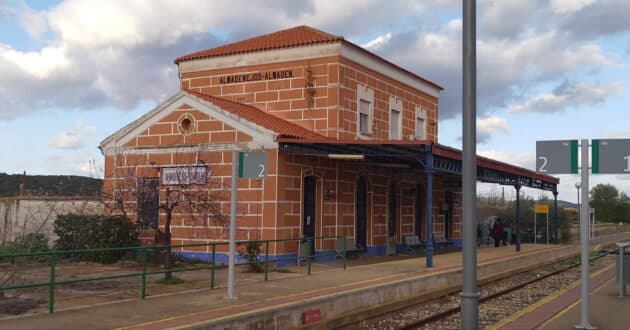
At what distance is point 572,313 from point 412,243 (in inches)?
534

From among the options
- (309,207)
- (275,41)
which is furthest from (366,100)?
(309,207)

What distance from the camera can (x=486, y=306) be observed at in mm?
14977

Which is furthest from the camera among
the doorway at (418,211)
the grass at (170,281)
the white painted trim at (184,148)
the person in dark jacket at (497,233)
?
the person in dark jacket at (497,233)

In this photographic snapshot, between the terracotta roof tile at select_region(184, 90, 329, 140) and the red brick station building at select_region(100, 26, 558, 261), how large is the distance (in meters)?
0.10

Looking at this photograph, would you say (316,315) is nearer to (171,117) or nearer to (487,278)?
(487,278)

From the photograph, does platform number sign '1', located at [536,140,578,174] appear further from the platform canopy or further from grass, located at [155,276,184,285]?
grass, located at [155,276,184,285]

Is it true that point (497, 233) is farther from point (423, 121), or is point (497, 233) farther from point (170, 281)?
point (170, 281)

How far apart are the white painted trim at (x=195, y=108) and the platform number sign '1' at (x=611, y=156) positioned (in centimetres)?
1040

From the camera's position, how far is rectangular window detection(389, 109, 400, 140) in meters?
26.4

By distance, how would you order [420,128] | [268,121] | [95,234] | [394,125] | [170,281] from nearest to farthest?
1. [170,281]
2. [95,234]
3. [268,121]
4. [394,125]
5. [420,128]

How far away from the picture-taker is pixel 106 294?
41.7 feet

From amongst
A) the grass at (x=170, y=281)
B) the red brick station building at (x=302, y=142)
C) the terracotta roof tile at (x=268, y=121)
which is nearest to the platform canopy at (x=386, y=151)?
the red brick station building at (x=302, y=142)

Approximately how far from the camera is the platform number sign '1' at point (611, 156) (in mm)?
9449

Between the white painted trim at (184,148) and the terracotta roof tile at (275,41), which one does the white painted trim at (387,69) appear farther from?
the white painted trim at (184,148)
